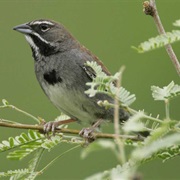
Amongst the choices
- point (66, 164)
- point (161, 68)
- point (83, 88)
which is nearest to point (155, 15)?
point (83, 88)

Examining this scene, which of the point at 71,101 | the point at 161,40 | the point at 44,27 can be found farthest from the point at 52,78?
the point at 161,40

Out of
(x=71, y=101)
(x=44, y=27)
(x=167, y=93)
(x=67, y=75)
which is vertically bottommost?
(x=71, y=101)

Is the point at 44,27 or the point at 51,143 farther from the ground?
the point at 44,27

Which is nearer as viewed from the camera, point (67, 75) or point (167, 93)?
point (167, 93)

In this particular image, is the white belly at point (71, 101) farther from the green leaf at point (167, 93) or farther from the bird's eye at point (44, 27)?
the green leaf at point (167, 93)

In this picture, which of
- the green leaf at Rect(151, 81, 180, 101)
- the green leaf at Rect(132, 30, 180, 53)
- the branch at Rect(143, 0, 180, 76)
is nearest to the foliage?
the green leaf at Rect(132, 30, 180, 53)

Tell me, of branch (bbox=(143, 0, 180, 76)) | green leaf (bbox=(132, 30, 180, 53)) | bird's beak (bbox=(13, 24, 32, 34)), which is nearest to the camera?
green leaf (bbox=(132, 30, 180, 53))

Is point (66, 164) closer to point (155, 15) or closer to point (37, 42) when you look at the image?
point (37, 42)

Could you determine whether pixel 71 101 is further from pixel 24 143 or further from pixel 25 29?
pixel 24 143

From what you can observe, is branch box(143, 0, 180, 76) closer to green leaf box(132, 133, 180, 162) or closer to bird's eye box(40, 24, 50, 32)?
green leaf box(132, 133, 180, 162)

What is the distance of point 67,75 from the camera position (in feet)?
12.6

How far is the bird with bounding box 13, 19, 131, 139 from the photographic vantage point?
3764 millimetres

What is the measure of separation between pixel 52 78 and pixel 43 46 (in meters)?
0.39

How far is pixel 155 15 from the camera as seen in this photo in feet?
6.85
